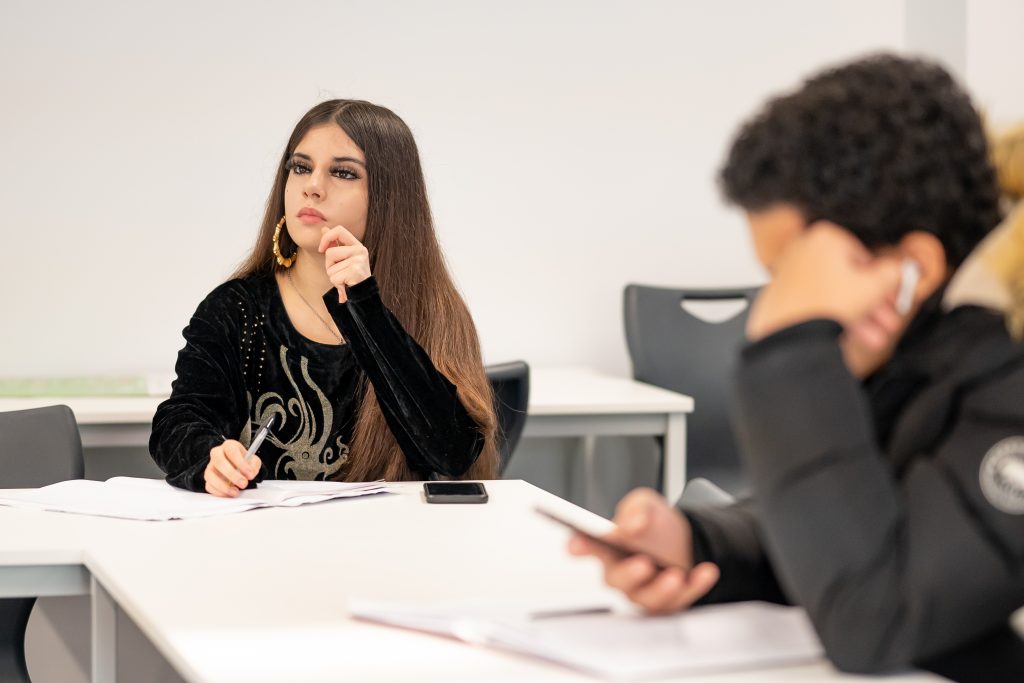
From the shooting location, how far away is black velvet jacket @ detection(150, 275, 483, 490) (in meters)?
1.98

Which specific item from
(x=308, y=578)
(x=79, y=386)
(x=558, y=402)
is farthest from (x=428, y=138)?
(x=308, y=578)

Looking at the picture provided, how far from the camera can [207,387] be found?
2055mm

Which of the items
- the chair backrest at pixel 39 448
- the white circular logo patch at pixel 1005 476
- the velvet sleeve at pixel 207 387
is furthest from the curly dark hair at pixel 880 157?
the chair backrest at pixel 39 448

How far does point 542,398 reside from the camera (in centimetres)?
323

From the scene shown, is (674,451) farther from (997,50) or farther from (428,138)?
(997,50)

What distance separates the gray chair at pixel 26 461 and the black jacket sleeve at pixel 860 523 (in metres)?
1.52

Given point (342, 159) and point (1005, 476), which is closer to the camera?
point (1005, 476)

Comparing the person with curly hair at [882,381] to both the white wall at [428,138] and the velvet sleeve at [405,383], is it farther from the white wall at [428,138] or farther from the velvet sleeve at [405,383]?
the white wall at [428,138]

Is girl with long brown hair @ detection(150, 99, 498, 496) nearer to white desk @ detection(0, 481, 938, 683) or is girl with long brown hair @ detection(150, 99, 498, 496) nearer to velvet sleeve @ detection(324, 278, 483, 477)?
velvet sleeve @ detection(324, 278, 483, 477)

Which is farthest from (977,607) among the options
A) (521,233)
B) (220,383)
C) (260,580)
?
(521,233)

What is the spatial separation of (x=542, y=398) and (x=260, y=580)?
6.54 feet

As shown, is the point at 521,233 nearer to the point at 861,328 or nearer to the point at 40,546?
the point at 40,546

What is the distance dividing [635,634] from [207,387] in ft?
4.00

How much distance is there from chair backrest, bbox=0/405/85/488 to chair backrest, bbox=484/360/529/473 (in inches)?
34.2
